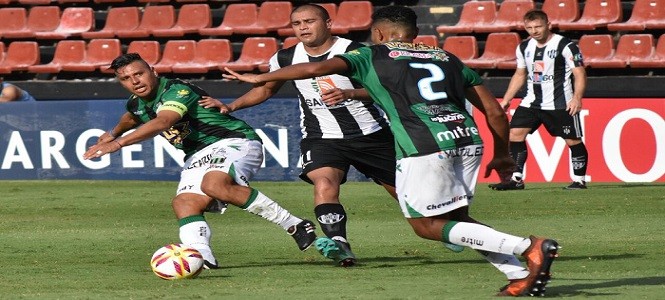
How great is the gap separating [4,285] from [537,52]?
8.83 metres

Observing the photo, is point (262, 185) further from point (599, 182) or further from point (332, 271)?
point (332, 271)

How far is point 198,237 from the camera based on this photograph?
8625 mm

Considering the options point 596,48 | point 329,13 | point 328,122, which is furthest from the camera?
point 329,13

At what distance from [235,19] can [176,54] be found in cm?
112

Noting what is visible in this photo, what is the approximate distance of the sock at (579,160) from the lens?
1503 cm

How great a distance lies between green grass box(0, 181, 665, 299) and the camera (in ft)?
24.8

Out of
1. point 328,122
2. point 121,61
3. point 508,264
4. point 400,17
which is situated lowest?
point 508,264

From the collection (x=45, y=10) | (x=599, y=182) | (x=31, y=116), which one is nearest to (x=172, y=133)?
(x=599, y=182)

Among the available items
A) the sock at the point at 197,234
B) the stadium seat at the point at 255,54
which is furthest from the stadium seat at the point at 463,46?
the sock at the point at 197,234

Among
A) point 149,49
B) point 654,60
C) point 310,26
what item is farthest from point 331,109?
point 149,49

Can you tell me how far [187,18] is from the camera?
2075 cm

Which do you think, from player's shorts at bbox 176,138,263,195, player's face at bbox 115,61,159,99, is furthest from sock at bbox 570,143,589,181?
player's face at bbox 115,61,159,99

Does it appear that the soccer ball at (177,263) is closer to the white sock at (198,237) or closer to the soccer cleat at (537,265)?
the white sock at (198,237)

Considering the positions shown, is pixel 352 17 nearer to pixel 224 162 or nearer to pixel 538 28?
pixel 538 28
